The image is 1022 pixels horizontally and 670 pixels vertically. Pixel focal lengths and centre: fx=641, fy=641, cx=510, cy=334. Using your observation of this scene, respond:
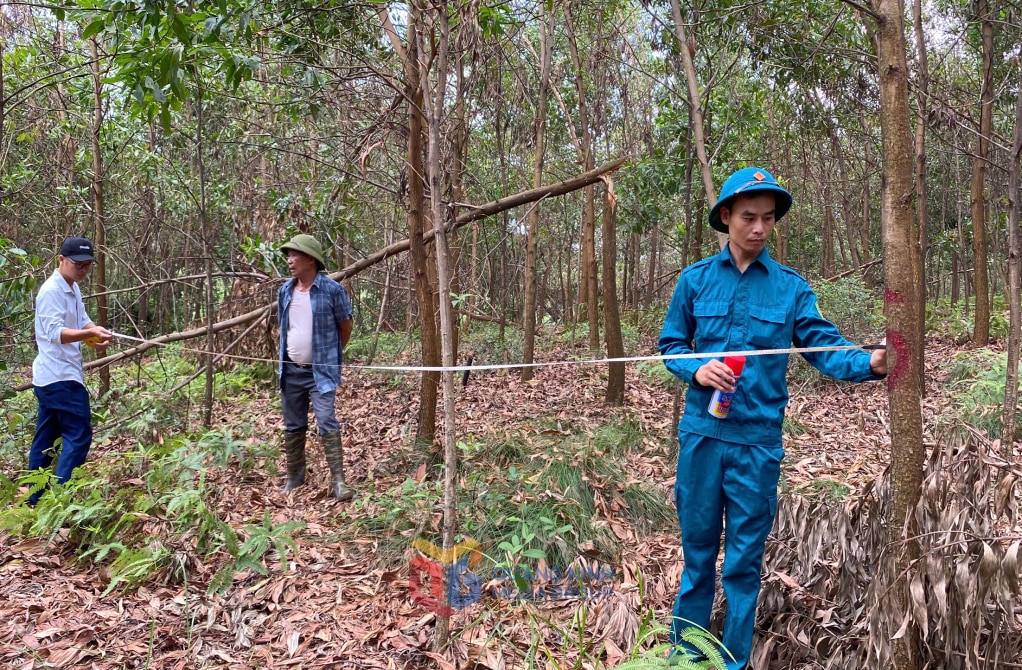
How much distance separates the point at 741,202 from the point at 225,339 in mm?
6813

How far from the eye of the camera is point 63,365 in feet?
14.1

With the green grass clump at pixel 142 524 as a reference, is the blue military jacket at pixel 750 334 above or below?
above

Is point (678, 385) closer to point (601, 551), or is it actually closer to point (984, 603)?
point (601, 551)

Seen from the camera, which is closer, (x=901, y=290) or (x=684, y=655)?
(x=901, y=290)

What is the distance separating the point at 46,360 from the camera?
430 centimetres

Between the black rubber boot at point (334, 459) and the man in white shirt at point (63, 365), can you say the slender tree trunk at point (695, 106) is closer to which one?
the black rubber boot at point (334, 459)

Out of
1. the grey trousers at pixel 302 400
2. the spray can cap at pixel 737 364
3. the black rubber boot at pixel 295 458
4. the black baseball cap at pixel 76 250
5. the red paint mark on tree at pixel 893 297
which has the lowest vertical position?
the black rubber boot at pixel 295 458

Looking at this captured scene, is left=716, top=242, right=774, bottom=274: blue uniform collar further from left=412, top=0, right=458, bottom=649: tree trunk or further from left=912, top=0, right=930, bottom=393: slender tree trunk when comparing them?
left=912, top=0, right=930, bottom=393: slender tree trunk

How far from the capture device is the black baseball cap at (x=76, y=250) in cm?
432

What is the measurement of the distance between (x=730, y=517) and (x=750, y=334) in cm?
68

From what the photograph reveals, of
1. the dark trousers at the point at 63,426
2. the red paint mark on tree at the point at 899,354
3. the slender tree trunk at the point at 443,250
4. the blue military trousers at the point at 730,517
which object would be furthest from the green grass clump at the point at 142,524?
the red paint mark on tree at the point at 899,354

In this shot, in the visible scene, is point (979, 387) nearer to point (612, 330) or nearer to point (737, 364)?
point (612, 330)

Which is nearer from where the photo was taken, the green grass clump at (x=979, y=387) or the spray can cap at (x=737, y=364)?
the spray can cap at (x=737, y=364)

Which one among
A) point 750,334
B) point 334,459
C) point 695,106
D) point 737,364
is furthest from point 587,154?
point 737,364
